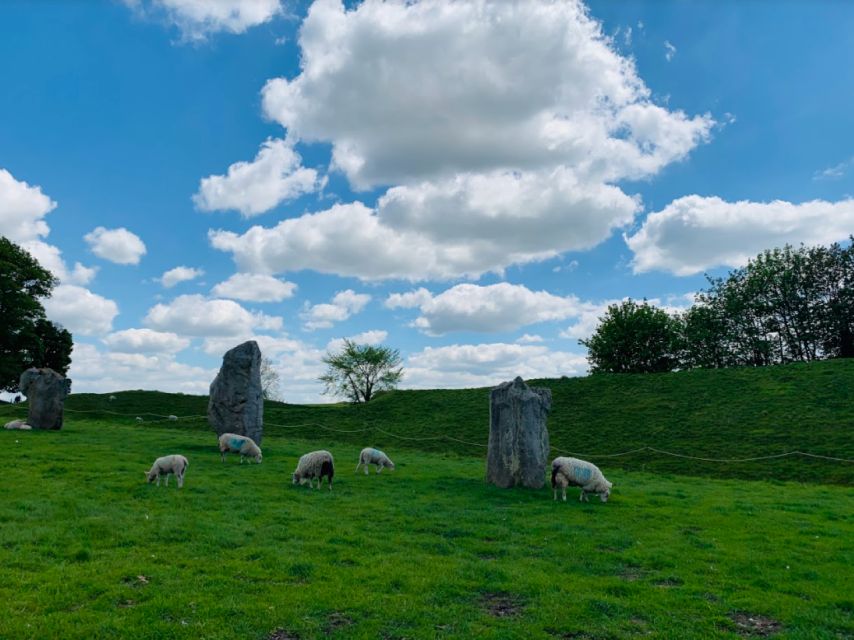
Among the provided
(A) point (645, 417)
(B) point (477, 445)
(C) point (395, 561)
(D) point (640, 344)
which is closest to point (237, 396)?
(B) point (477, 445)

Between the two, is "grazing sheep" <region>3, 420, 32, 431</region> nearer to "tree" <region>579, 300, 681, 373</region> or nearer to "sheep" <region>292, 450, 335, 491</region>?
"sheep" <region>292, 450, 335, 491</region>

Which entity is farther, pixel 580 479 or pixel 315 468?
pixel 315 468

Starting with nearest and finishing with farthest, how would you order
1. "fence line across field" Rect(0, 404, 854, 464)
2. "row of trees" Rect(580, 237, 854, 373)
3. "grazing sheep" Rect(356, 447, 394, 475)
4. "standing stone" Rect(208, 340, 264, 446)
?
1. "grazing sheep" Rect(356, 447, 394, 475)
2. "standing stone" Rect(208, 340, 264, 446)
3. "fence line across field" Rect(0, 404, 854, 464)
4. "row of trees" Rect(580, 237, 854, 373)

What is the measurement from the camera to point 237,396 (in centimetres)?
3072

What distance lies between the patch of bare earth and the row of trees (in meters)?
64.8

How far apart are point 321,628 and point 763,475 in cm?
2937

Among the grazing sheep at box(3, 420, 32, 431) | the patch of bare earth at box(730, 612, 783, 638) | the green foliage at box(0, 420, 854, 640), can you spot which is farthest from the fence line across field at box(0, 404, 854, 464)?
the patch of bare earth at box(730, 612, 783, 638)

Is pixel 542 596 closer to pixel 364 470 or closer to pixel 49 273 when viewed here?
pixel 364 470

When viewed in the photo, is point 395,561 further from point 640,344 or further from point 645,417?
point 640,344

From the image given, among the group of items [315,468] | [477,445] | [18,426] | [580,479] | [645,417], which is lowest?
[477,445]

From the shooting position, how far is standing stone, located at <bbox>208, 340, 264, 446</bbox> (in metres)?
30.6

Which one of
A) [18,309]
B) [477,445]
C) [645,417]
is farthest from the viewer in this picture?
[18,309]

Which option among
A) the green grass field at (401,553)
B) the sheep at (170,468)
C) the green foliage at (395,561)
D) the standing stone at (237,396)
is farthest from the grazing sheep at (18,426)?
the sheep at (170,468)

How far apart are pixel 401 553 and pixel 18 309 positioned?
56859 millimetres
